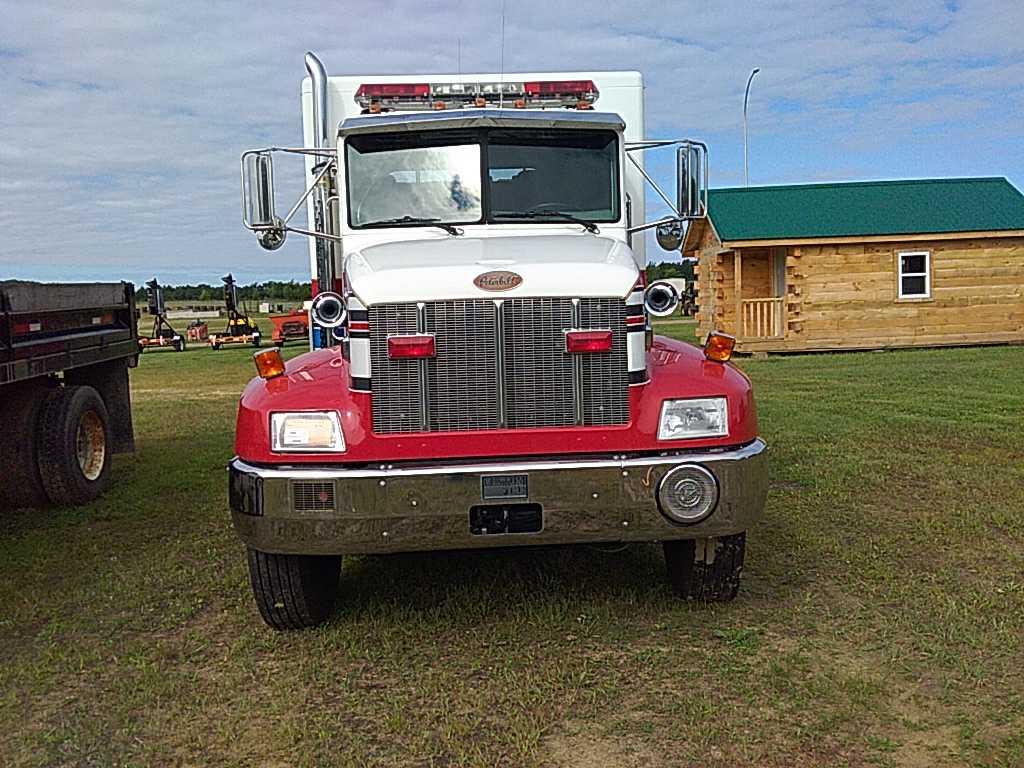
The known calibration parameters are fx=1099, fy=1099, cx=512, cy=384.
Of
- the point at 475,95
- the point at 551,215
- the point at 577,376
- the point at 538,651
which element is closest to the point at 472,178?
the point at 551,215

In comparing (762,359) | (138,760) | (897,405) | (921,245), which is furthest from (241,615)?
(921,245)

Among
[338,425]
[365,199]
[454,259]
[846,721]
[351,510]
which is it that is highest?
[365,199]

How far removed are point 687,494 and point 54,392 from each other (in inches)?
225

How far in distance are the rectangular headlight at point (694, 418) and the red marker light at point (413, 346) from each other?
1.03m

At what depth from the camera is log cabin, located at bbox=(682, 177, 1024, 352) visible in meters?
23.3

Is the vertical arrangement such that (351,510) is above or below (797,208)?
below

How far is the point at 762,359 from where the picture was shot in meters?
22.5

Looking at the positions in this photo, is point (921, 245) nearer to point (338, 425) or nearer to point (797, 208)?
point (797, 208)

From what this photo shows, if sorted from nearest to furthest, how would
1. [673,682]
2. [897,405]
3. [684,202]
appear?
[673,682]
[684,202]
[897,405]

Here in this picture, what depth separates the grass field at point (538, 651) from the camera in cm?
388

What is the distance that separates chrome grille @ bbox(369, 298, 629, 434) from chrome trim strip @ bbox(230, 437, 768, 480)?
16cm

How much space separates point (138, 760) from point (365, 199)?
320cm

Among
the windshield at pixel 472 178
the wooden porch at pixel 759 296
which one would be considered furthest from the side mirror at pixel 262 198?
the wooden porch at pixel 759 296

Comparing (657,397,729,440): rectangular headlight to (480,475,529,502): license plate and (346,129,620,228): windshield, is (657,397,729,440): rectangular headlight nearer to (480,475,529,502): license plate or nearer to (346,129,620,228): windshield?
(480,475,529,502): license plate
